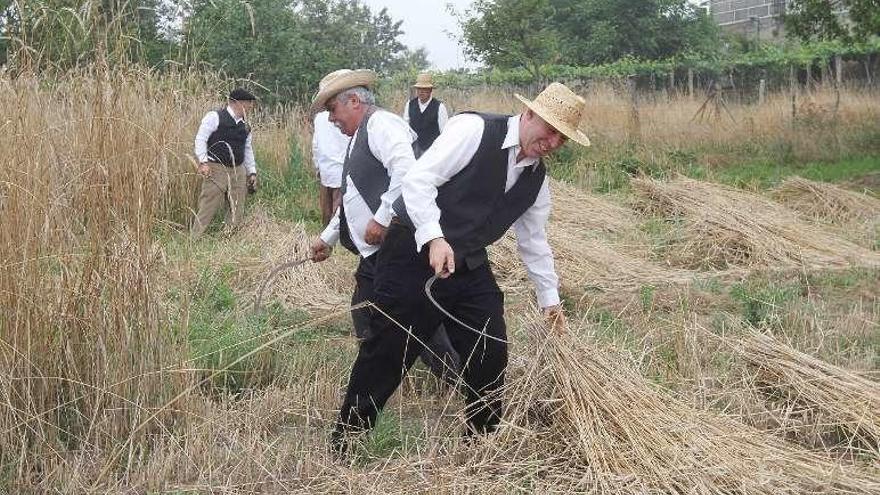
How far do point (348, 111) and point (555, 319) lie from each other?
4.46ft

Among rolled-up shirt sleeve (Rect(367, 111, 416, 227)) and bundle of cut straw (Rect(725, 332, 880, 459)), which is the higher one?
rolled-up shirt sleeve (Rect(367, 111, 416, 227))

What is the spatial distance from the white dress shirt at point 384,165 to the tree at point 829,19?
33.8 ft

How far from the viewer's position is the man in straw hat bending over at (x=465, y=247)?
386cm

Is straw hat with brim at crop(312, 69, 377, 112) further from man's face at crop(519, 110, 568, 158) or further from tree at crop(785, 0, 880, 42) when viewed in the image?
tree at crop(785, 0, 880, 42)

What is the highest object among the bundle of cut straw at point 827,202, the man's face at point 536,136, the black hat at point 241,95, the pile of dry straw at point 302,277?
the man's face at point 536,136

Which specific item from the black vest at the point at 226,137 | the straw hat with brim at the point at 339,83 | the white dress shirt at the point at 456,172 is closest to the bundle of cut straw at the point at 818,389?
the white dress shirt at the point at 456,172

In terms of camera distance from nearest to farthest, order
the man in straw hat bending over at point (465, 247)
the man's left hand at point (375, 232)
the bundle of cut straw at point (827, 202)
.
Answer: the man in straw hat bending over at point (465, 247) → the man's left hand at point (375, 232) → the bundle of cut straw at point (827, 202)

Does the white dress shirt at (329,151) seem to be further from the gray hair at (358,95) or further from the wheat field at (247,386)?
the gray hair at (358,95)

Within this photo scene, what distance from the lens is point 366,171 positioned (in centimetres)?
455

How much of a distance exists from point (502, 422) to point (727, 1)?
139ft

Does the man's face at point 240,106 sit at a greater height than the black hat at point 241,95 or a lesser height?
lesser

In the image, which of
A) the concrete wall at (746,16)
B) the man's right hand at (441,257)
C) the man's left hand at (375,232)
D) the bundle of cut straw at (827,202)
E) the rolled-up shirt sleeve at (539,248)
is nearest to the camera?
the man's right hand at (441,257)

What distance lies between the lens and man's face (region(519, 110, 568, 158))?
389 centimetres

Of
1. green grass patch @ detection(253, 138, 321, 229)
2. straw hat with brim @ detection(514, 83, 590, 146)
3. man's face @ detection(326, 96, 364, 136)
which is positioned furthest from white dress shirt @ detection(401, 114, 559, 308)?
green grass patch @ detection(253, 138, 321, 229)
